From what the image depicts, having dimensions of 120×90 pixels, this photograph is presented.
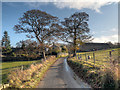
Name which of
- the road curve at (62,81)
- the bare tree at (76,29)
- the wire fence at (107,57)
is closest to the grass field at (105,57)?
the wire fence at (107,57)

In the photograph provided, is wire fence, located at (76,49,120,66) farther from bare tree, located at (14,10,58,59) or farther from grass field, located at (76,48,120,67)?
bare tree, located at (14,10,58,59)

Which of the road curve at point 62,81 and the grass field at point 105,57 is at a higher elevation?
the grass field at point 105,57

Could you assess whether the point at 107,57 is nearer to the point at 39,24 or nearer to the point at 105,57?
the point at 105,57

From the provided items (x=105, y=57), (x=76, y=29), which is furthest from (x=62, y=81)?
(x=76, y=29)

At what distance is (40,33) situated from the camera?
48.6ft

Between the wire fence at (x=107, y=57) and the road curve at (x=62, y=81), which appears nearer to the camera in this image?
the wire fence at (x=107, y=57)

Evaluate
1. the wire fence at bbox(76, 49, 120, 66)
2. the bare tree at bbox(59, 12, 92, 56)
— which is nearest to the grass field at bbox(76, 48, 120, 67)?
the wire fence at bbox(76, 49, 120, 66)

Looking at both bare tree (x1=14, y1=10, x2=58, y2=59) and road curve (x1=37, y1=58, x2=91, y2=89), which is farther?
bare tree (x1=14, y1=10, x2=58, y2=59)

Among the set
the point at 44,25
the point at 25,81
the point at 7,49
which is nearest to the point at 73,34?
the point at 44,25

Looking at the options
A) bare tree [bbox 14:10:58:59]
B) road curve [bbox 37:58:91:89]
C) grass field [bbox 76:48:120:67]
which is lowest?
road curve [bbox 37:58:91:89]

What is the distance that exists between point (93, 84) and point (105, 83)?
59cm

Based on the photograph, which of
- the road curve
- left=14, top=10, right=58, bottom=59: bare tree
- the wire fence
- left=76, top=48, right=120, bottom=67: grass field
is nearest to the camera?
the wire fence

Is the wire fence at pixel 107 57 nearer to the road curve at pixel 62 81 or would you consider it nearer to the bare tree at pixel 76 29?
the road curve at pixel 62 81

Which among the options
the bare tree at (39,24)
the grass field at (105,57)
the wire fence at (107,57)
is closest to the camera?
the wire fence at (107,57)
